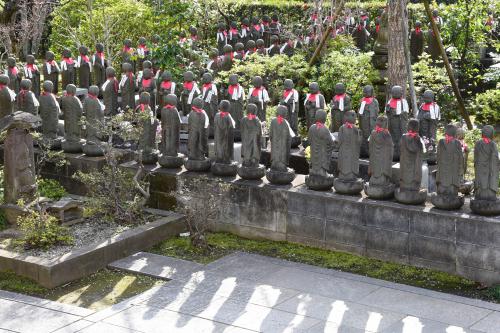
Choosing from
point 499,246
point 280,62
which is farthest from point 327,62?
point 499,246

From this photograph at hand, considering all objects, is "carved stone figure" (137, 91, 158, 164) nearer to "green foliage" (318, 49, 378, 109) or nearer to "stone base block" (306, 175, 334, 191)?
"stone base block" (306, 175, 334, 191)

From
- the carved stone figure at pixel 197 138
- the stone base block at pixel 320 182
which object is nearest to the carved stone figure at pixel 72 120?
the carved stone figure at pixel 197 138

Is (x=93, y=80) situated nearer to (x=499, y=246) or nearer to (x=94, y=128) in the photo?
(x=94, y=128)

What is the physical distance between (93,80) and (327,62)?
5.39m

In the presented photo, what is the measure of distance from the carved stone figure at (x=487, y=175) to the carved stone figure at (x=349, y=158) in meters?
1.64

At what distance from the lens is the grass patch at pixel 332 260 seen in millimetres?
10273

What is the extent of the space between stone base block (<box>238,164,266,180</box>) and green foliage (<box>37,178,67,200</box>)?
9.69 ft

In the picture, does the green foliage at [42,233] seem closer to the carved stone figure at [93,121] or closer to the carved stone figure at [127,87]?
the carved stone figure at [93,121]

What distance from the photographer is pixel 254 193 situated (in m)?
11.9

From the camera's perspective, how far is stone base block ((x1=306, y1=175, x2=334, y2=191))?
1143cm

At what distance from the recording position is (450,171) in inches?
414

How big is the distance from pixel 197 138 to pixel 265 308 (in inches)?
143

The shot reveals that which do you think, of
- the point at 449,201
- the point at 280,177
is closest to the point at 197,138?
the point at 280,177

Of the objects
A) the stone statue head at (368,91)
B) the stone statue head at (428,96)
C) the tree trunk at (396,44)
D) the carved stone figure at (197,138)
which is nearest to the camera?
the carved stone figure at (197,138)
